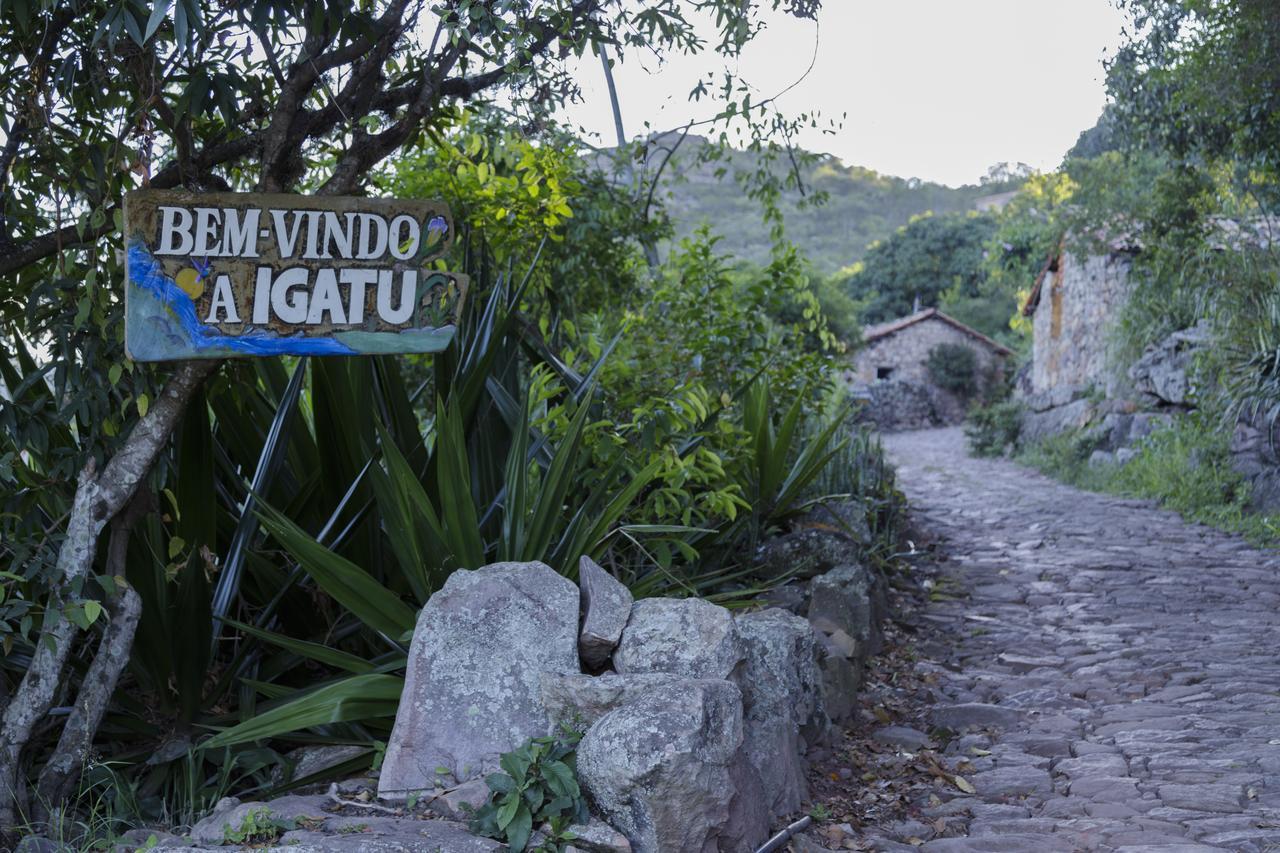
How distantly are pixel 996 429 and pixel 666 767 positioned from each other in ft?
56.4

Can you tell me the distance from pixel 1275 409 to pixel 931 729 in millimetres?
6826

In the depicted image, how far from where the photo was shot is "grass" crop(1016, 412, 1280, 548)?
9.59 metres

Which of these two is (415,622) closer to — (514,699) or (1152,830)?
(514,699)

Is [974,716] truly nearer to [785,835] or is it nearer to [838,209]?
[785,835]

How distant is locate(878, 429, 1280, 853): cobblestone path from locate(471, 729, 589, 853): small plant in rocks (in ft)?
4.28

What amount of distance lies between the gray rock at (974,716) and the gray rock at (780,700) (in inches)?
31.9

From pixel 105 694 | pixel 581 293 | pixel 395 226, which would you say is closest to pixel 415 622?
pixel 105 694

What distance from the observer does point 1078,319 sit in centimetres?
1844

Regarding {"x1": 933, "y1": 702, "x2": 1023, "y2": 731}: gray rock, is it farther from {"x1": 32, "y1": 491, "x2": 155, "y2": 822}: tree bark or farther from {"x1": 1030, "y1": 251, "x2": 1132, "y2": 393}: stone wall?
{"x1": 1030, "y1": 251, "x2": 1132, "y2": 393}: stone wall

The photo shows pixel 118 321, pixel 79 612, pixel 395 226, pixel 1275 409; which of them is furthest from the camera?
pixel 1275 409

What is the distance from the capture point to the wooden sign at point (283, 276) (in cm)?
299

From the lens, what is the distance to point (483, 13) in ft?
9.96

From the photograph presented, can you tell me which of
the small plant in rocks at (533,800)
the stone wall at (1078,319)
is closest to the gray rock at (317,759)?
the small plant in rocks at (533,800)

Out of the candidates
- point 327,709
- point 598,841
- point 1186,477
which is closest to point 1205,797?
point 598,841
